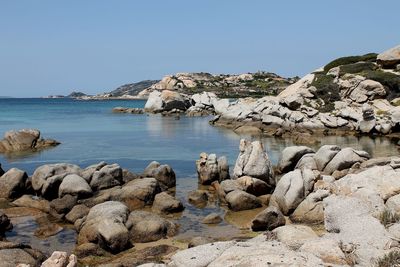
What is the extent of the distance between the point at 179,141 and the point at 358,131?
21019 millimetres

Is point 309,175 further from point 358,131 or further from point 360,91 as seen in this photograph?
point 360,91

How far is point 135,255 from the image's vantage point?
53.5 ft

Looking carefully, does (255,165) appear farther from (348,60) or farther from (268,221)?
(348,60)

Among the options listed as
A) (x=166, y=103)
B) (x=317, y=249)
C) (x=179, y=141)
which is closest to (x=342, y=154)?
(x=317, y=249)

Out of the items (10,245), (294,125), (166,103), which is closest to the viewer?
(10,245)

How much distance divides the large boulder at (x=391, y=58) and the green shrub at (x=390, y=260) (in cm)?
6572

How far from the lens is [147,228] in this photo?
1834 centimetres

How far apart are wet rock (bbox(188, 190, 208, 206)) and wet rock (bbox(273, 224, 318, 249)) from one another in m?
10.9

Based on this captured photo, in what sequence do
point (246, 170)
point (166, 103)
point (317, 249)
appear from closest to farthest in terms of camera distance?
point (317, 249) < point (246, 170) < point (166, 103)

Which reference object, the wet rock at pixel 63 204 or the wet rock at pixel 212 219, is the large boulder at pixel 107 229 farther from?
the wet rock at pixel 63 204

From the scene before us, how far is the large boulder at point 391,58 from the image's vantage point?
70188 mm

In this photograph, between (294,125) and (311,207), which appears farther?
(294,125)

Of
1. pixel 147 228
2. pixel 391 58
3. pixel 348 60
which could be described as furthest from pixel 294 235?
pixel 348 60

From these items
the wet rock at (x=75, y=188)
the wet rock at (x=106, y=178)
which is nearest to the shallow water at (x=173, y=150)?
the wet rock at (x=106, y=178)
